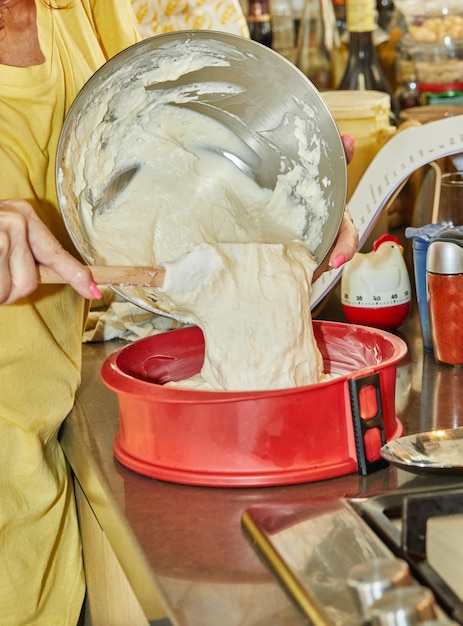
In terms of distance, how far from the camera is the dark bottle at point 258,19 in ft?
7.28

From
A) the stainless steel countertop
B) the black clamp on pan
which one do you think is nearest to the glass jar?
the stainless steel countertop

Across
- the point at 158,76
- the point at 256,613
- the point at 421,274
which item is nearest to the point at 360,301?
the point at 421,274

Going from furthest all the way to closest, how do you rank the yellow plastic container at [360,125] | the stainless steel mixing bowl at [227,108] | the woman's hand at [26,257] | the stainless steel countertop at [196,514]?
the yellow plastic container at [360,125]
the stainless steel mixing bowl at [227,108]
the woman's hand at [26,257]
the stainless steel countertop at [196,514]

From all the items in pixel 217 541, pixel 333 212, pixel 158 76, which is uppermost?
pixel 158 76

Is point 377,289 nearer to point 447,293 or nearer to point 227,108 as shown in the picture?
point 447,293

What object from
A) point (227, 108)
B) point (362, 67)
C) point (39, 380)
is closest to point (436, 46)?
point (362, 67)

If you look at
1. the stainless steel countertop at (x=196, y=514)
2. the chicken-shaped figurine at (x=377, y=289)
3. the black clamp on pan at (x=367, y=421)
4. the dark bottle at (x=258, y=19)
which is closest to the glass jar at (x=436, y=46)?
the dark bottle at (x=258, y=19)

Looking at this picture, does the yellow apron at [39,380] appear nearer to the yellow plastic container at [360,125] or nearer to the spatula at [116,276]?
the spatula at [116,276]

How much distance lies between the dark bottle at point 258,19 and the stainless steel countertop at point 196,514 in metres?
1.30

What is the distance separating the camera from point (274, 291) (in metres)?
0.95

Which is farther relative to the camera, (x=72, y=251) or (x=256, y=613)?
(x=72, y=251)

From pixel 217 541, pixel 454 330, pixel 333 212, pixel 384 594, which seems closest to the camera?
pixel 384 594

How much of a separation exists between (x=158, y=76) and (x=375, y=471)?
47 centimetres

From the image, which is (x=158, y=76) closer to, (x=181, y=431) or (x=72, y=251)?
(x=72, y=251)
